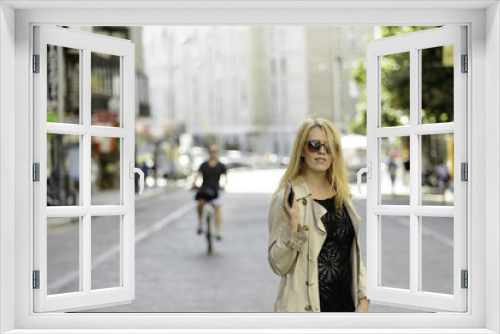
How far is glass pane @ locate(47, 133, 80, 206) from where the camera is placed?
18.7 meters

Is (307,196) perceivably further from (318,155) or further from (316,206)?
(318,155)

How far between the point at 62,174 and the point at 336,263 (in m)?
18.7

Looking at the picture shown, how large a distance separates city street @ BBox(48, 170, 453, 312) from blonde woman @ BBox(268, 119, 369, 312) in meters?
3.62

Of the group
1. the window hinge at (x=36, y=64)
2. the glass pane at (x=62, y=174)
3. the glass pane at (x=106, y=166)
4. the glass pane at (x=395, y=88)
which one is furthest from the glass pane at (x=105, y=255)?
the glass pane at (x=106, y=166)

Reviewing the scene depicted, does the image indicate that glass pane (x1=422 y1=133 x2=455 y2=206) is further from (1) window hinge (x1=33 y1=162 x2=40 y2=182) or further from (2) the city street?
(1) window hinge (x1=33 y1=162 x2=40 y2=182)

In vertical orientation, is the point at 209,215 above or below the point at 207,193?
below

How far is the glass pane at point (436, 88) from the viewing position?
2172 cm

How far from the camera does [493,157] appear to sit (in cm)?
342

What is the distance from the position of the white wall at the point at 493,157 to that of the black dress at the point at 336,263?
0.66 meters

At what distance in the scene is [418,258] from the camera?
144 inches

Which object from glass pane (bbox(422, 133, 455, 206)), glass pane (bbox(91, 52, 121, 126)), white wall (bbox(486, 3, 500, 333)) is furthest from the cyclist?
glass pane (bbox(91, 52, 121, 126))

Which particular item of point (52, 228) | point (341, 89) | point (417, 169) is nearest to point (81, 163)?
point (417, 169)

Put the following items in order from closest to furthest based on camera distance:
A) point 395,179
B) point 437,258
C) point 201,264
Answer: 1. point 201,264
2. point 437,258
3. point 395,179

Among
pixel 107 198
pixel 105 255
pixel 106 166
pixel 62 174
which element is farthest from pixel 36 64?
pixel 106 166
